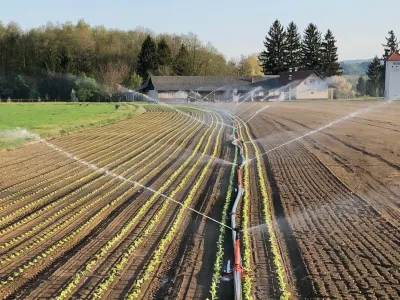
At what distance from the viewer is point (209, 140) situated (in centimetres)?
2575

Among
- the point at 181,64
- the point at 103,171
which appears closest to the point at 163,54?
the point at 181,64

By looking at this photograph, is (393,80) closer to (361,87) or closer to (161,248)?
(361,87)

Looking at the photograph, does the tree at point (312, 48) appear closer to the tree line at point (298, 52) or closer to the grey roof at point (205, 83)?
the tree line at point (298, 52)

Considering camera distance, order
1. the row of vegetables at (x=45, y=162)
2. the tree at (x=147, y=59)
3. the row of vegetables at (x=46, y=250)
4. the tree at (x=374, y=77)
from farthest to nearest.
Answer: the tree at (x=147, y=59) < the tree at (x=374, y=77) < the row of vegetables at (x=45, y=162) < the row of vegetables at (x=46, y=250)

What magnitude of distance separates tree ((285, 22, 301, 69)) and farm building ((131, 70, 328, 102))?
2014cm

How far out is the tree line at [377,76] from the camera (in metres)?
91.4

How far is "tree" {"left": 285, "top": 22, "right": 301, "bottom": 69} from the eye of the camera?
356 ft

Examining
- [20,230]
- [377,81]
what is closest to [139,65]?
[377,81]

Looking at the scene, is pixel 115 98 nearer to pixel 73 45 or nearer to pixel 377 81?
pixel 73 45

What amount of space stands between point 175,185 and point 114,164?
4.57 metres

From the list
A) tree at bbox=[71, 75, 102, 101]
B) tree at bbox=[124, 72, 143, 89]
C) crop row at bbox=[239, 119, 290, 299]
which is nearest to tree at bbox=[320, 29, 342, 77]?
tree at bbox=[124, 72, 143, 89]

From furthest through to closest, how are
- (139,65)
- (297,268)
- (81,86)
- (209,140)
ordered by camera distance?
(139,65) → (81,86) → (209,140) → (297,268)

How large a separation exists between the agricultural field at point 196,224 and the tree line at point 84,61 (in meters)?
68.2

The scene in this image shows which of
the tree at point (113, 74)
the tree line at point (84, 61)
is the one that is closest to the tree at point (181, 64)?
the tree line at point (84, 61)
